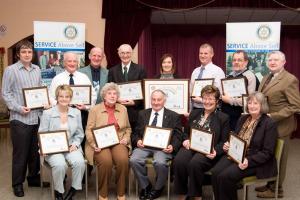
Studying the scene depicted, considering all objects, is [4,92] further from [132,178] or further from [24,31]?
[24,31]

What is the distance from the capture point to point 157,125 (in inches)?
171

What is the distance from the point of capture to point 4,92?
422 centimetres

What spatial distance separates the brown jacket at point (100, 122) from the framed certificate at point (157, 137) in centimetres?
25

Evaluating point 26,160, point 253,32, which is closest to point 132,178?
point 26,160

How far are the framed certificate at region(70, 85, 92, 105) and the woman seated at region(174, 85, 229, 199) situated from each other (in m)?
1.27

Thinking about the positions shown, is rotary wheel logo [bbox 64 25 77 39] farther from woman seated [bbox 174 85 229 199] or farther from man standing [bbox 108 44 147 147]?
woman seated [bbox 174 85 229 199]

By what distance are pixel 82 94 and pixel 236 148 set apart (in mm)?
1897

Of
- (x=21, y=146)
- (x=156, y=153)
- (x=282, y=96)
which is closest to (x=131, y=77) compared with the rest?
(x=156, y=153)

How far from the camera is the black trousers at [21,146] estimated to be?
4.25 meters

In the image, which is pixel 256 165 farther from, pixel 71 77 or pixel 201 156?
pixel 71 77

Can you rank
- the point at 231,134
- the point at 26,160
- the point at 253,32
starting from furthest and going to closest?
the point at 253,32
the point at 26,160
the point at 231,134

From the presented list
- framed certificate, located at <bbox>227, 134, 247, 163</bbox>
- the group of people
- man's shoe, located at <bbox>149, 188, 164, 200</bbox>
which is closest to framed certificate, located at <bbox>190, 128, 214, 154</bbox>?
the group of people

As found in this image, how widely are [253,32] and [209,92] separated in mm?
1922

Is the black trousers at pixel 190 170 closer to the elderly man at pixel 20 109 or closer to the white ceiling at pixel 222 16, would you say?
the elderly man at pixel 20 109
